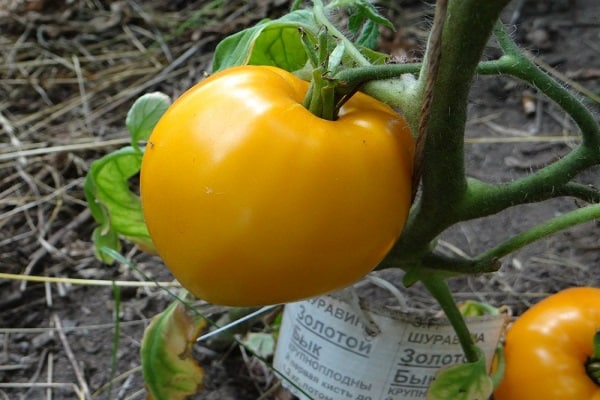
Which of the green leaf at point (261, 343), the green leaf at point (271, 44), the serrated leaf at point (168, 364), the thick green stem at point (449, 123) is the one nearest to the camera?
the thick green stem at point (449, 123)

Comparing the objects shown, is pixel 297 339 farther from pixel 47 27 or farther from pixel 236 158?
pixel 47 27

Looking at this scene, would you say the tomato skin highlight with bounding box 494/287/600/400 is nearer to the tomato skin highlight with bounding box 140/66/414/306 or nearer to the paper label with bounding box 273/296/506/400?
the paper label with bounding box 273/296/506/400

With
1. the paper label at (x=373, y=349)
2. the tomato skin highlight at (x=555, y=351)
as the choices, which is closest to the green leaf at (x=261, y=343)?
the paper label at (x=373, y=349)

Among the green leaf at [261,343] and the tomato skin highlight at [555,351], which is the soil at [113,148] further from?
the tomato skin highlight at [555,351]

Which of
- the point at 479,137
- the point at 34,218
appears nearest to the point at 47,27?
the point at 34,218

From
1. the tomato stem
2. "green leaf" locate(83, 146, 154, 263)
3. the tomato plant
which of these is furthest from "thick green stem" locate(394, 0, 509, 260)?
"green leaf" locate(83, 146, 154, 263)

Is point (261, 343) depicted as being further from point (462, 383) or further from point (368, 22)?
point (368, 22)
